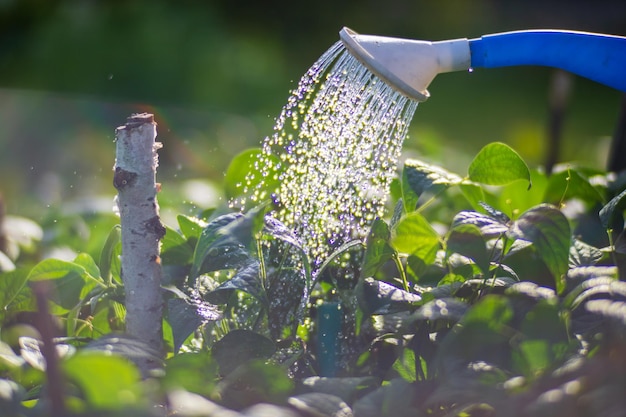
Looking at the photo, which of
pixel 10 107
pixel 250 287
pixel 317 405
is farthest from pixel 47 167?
pixel 317 405

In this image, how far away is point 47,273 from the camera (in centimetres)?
→ 95

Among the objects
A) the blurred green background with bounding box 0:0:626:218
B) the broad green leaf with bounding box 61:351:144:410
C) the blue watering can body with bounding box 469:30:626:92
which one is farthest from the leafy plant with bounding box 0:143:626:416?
the blurred green background with bounding box 0:0:626:218

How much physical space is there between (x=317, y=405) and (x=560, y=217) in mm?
329

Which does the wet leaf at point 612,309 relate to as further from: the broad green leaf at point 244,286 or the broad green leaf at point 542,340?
the broad green leaf at point 244,286

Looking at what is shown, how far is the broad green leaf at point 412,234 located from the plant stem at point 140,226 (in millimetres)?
277

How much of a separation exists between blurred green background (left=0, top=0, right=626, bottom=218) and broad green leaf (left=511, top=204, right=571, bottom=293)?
1.96 meters

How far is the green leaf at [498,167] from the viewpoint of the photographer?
969mm

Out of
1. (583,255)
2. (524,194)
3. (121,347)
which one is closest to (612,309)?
(583,255)

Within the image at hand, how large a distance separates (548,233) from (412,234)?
0.17 m

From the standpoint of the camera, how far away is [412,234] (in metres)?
0.93

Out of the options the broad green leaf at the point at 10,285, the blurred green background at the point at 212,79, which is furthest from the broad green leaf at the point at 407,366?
the blurred green background at the point at 212,79

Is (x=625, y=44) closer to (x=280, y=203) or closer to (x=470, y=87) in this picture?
(x=280, y=203)

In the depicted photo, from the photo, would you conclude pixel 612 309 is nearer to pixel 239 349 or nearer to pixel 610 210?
pixel 610 210

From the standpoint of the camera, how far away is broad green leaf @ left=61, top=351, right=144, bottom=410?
0.57 m
